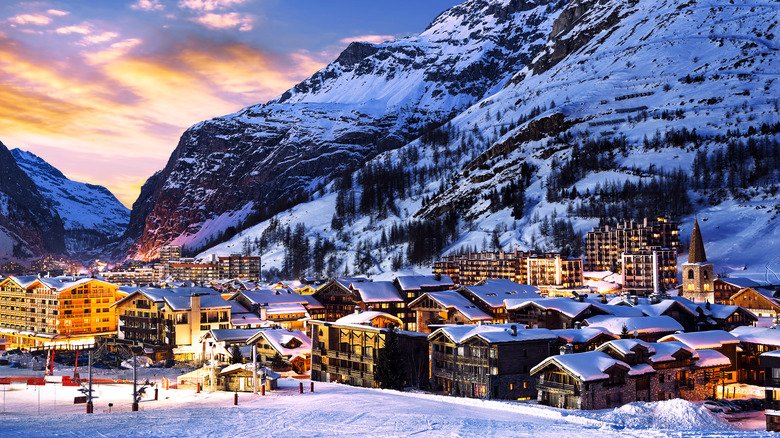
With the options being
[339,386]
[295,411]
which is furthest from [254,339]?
[295,411]

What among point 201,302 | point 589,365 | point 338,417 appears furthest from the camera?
point 201,302

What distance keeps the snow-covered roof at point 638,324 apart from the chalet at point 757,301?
4016cm

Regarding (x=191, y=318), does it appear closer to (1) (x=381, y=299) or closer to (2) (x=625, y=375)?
(1) (x=381, y=299)

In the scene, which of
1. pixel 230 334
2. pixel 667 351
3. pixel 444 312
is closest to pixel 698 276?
pixel 444 312

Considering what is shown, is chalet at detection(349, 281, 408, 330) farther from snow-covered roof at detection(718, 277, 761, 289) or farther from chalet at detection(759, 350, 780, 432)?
chalet at detection(759, 350, 780, 432)

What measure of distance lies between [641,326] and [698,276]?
52.5m

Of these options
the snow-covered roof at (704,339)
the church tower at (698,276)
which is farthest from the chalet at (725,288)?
the snow-covered roof at (704,339)

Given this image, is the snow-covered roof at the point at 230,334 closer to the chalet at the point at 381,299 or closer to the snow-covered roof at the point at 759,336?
the chalet at the point at 381,299

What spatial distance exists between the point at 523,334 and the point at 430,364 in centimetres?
1044

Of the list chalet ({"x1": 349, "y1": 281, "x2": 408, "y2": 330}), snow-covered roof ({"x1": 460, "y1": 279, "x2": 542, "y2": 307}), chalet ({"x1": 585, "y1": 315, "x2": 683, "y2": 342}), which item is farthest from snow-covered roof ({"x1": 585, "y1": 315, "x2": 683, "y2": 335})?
chalet ({"x1": 349, "y1": 281, "x2": 408, "y2": 330})

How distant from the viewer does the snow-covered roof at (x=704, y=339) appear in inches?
2670

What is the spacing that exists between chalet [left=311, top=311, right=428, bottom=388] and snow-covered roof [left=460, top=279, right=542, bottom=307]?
862 inches

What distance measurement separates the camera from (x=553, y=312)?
3260 inches

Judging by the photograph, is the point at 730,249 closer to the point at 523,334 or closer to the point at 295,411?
the point at 523,334
